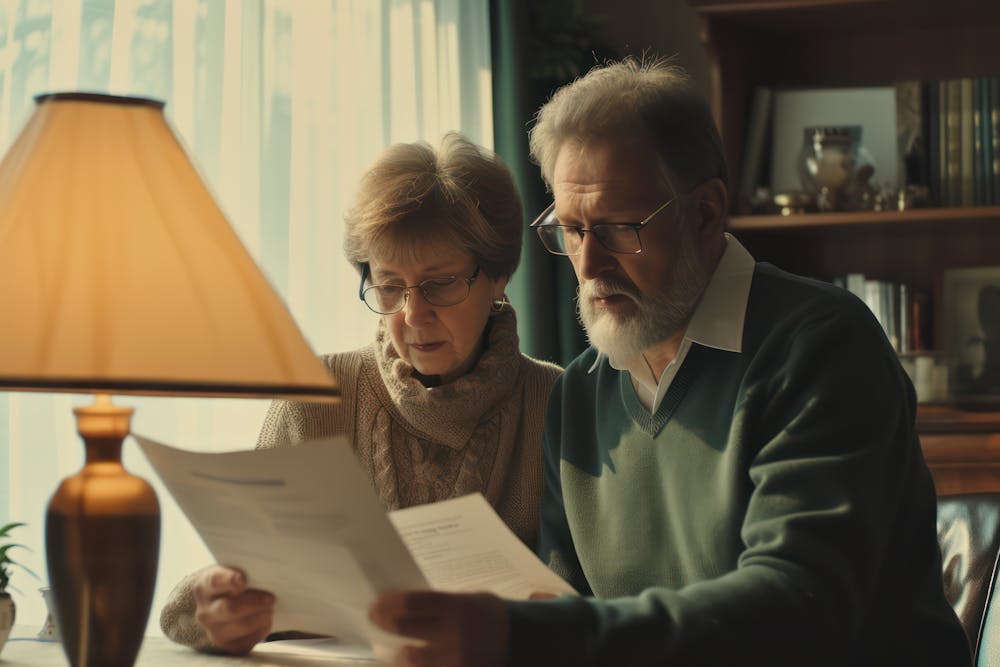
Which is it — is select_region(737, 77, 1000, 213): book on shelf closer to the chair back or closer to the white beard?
the chair back

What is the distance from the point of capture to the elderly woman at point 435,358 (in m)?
2.02

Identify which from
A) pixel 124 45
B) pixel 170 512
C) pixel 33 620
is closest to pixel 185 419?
pixel 170 512

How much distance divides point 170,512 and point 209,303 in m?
1.60

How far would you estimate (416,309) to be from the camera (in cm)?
201

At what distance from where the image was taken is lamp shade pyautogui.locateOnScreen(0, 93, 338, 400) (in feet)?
3.26

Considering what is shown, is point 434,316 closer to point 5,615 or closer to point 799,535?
point 5,615

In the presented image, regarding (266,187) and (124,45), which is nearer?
(124,45)

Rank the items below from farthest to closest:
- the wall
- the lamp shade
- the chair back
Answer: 1. the wall
2. the chair back
3. the lamp shade

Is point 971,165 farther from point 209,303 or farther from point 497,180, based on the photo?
point 209,303

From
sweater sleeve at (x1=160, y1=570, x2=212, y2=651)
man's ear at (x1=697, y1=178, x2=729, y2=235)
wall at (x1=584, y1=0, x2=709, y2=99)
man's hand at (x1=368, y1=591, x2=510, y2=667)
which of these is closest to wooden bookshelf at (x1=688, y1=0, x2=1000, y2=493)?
wall at (x1=584, y1=0, x2=709, y2=99)

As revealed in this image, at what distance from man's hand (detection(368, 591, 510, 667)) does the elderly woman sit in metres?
0.95

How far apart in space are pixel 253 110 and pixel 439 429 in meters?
1.06

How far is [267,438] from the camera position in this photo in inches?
80.9

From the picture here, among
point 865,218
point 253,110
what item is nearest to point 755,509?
point 253,110
